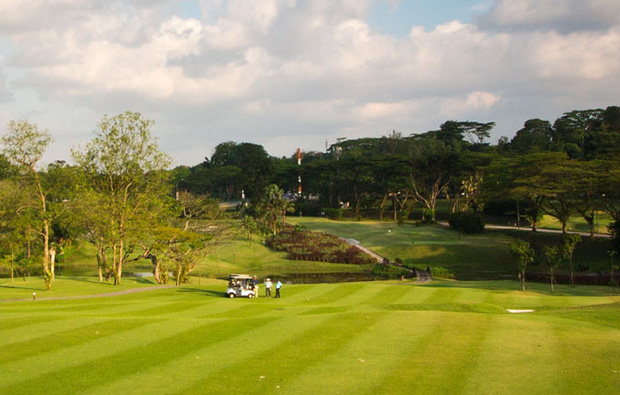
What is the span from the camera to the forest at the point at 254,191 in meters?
50.9

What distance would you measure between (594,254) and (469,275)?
17.4 metres

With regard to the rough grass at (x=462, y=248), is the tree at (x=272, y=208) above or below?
above

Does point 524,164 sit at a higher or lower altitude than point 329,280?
higher

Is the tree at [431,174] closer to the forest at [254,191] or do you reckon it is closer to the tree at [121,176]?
the forest at [254,191]

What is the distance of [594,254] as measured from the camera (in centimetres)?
7288

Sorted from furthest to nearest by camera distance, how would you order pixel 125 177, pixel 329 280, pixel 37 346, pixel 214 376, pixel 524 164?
pixel 524 164
pixel 329 280
pixel 125 177
pixel 37 346
pixel 214 376

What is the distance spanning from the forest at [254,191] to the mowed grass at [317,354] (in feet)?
81.6

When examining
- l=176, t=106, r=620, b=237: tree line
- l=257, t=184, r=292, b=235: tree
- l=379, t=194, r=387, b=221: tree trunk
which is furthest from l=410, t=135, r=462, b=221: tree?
l=257, t=184, r=292, b=235: tree

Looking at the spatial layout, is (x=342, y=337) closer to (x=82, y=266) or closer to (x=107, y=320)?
(x=107, y=320)

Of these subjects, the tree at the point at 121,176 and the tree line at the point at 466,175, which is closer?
the tree at the point at 121,176

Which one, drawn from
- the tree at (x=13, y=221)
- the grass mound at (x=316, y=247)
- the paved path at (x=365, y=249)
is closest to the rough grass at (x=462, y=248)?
the paved path at (x=365, y=249)

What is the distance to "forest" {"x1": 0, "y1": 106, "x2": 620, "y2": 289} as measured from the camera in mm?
50875

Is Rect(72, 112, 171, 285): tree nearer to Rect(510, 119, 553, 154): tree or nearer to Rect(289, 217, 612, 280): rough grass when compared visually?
Rect(289, 217, 612, 280): rough grass

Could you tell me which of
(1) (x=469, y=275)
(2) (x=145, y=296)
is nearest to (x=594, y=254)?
(1) (x=469, y=275)
